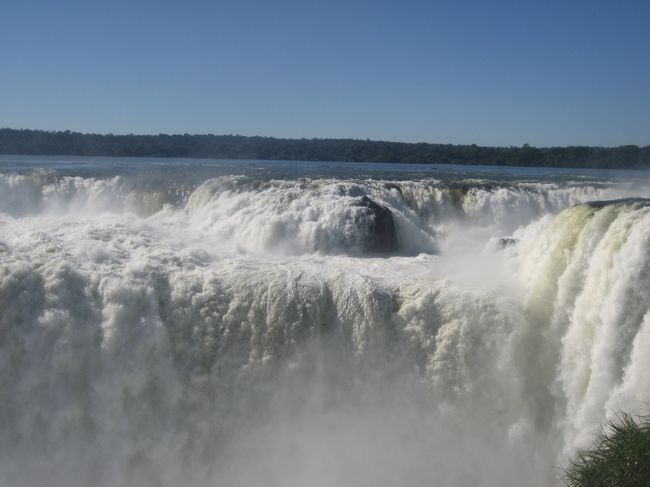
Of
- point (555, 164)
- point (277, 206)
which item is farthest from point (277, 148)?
point (277, 206)

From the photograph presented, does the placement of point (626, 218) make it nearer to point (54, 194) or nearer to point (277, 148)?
point (54, 194)

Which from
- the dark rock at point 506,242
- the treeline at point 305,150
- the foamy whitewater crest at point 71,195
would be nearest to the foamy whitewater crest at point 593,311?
the dark rock at point 506,242

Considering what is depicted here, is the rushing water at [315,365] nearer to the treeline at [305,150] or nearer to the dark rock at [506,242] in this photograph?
the dark rock at [506,242]

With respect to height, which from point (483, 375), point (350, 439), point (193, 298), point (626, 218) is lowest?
point (350, 439)

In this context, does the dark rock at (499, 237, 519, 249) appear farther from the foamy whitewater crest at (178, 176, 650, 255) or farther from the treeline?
the treeline

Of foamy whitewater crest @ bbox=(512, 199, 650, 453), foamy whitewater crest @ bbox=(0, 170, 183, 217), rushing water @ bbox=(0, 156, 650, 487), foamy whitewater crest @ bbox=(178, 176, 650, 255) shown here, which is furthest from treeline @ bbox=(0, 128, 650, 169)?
rushing water @ bbox=(0, 156, 650, 487)
